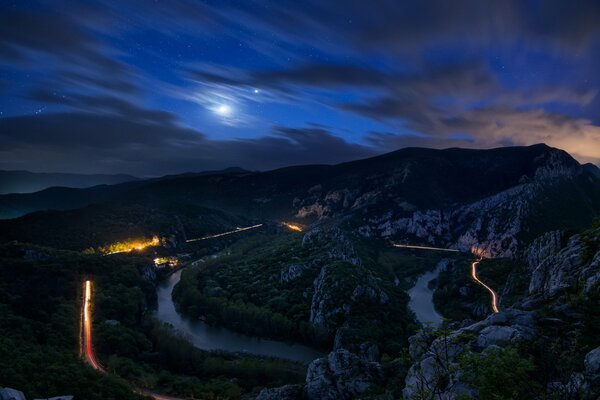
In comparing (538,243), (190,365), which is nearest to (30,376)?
(190,365)

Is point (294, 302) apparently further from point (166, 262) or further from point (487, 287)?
point (166, 262)

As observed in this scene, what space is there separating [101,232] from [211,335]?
Result: 314 ft

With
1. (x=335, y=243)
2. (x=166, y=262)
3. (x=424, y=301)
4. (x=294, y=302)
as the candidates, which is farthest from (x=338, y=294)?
(x=166, y=262)

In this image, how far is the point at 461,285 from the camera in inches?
4754

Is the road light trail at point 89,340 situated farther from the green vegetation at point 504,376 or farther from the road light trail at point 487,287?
the road light trail at point 487,287

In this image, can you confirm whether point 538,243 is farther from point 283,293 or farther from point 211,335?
point 211,335

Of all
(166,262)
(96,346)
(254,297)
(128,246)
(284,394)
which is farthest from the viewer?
(128,246)

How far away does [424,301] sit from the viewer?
122312mm

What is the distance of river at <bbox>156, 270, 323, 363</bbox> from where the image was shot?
8462 centimetres

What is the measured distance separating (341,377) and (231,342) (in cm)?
5372

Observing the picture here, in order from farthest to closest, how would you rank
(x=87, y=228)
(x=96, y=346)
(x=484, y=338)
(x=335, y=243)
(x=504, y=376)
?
(x=87, y=228) < (x=335, y=243) < (x=96, y=346) < (x=484, y=338) < (x=504, y=376)

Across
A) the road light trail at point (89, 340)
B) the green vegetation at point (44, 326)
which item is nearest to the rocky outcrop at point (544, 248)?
the road light trail at point (89, 340)

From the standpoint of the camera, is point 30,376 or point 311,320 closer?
point 30,376

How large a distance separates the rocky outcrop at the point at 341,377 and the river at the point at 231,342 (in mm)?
38503
